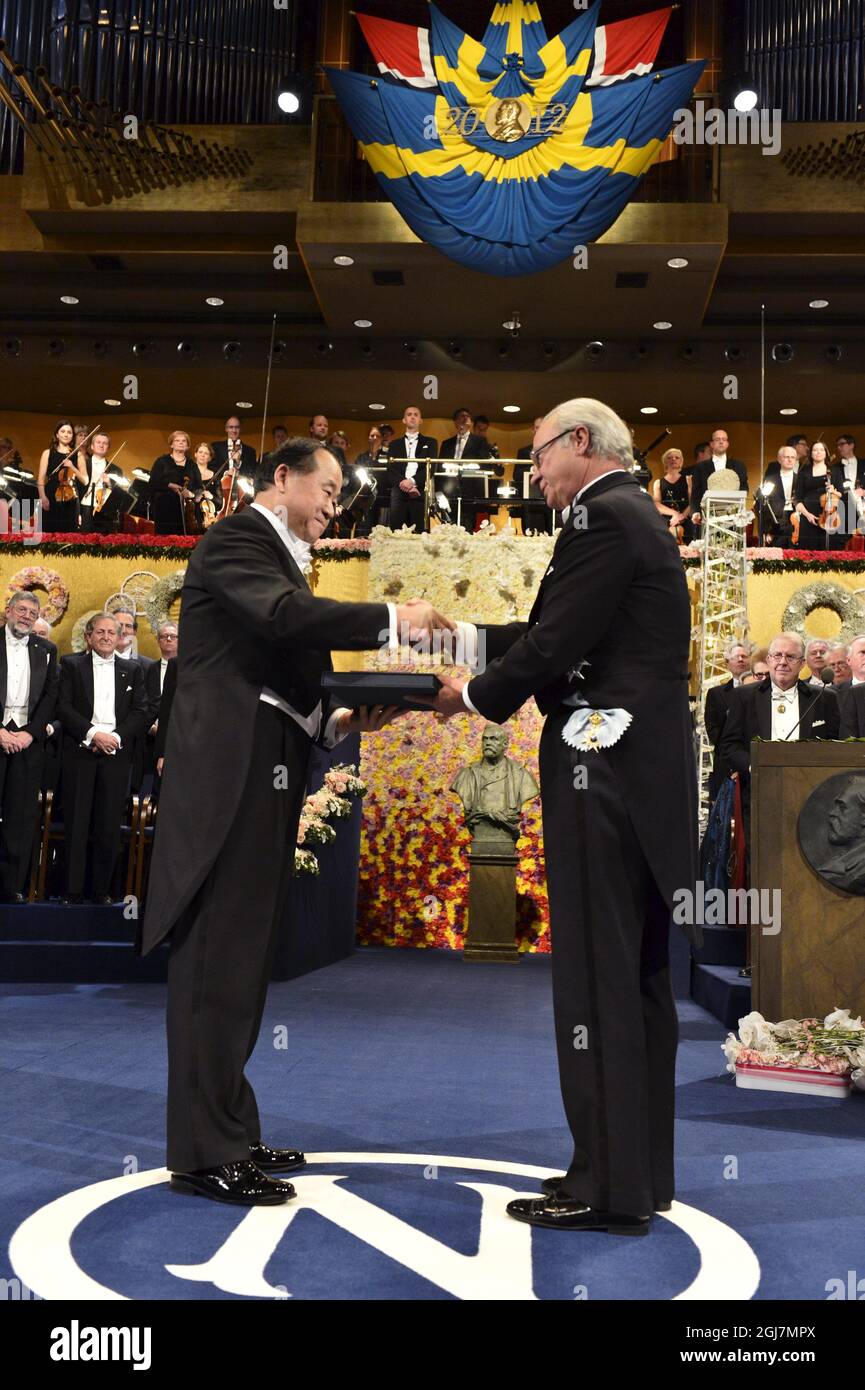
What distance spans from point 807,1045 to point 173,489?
948cm

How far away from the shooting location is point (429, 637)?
8.98ft

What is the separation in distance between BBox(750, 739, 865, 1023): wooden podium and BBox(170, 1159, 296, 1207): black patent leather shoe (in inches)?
98.8

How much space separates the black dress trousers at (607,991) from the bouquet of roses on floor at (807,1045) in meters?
1.77

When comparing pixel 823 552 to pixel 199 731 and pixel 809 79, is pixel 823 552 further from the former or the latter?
pixel 199 731

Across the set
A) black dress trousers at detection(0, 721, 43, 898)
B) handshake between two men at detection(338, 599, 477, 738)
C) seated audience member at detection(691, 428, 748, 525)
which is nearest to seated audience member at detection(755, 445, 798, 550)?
seated audience member at detection(691, 428, 748, 525)

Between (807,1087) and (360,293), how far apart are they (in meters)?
11.8

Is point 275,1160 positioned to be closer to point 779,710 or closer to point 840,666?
point 779,710

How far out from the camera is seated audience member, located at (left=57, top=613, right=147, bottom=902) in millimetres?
6688

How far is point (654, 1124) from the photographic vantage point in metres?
2.53

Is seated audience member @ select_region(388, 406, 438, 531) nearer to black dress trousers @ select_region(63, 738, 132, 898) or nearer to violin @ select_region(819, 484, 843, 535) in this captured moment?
violin @ select_region(819, 484, 843, 535)

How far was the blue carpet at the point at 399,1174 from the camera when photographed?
6.75 ft

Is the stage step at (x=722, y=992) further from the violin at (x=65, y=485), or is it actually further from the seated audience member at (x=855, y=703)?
the violin at (x=65, y=485)

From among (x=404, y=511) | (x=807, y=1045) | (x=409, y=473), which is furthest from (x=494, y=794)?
(x=409, y=473)

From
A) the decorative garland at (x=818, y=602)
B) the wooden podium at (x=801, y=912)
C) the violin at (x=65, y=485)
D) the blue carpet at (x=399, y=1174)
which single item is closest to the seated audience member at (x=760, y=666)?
the wooden podium at (x=801, y=912)
